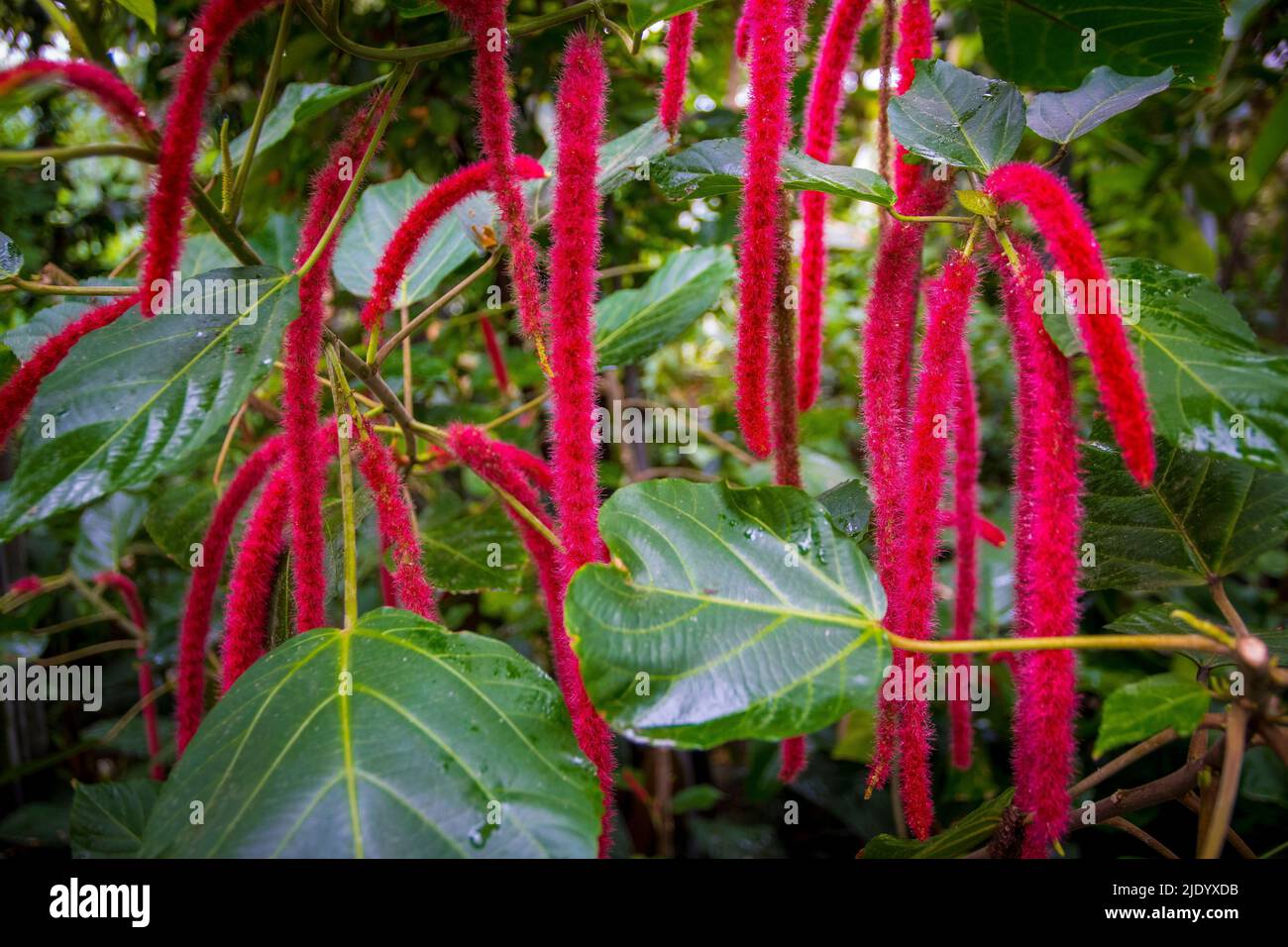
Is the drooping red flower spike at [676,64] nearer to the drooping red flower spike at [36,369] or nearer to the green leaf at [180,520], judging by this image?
the drooping red flower spike at [36,369]

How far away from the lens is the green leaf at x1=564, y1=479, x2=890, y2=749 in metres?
0.55

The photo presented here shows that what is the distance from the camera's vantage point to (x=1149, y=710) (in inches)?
20.8

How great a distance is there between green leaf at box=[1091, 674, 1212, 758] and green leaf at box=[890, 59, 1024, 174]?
407mm

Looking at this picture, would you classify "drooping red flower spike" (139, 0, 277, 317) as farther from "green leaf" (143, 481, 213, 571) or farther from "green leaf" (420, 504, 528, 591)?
"green leaf" (143, 481, 213, 571)

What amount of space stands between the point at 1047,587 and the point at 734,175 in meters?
0.41

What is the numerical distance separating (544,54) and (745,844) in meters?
1.58

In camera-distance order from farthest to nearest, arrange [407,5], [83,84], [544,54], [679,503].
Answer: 1. [544,54]
2. [407,5]
3. [679,503]
4. [83,84]

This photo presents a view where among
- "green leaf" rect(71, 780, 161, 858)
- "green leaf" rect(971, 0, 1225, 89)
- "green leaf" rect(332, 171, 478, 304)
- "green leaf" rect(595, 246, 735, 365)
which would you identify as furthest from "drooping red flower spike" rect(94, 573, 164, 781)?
"green leaf" rect(971, 0, 1225, 89)

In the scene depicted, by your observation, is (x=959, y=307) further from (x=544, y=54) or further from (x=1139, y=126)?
(x=1139, y=126)

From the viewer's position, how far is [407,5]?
31.7 inches

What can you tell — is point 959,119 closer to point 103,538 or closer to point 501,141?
point 501,141

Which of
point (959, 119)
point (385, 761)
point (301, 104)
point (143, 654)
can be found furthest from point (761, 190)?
point (143, 654)

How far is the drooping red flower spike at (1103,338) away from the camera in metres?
0.48
